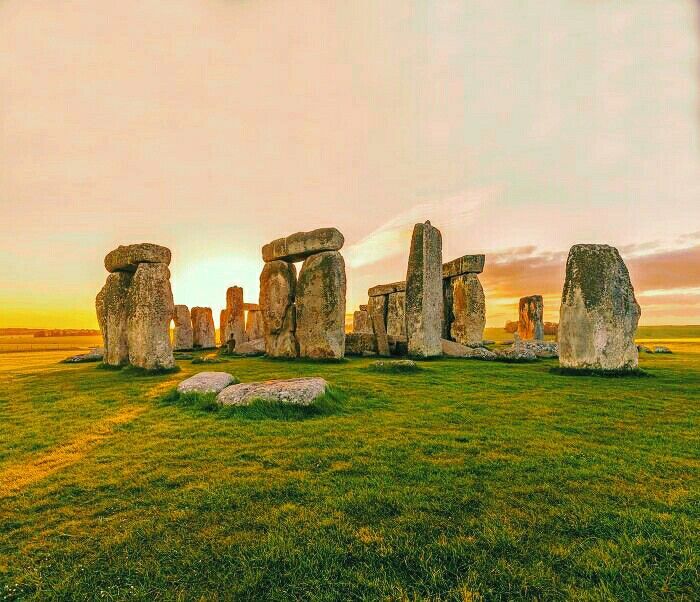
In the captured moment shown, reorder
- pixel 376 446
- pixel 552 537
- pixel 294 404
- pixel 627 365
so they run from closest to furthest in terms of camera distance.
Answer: pixel 552 537 < pixel 376 446 < pixel 294 404 < pixel 627 365

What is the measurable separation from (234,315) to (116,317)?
908 cm


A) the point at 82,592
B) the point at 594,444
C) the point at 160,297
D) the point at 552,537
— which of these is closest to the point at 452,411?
the point at 594,444

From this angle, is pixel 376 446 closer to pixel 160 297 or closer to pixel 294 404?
pixel 294 404

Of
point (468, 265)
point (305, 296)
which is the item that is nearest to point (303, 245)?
point (305, 296)

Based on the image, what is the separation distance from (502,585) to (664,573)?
1.01m

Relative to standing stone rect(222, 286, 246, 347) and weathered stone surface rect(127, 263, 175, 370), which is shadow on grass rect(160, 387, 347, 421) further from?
standing stone rect(222, 286, 246, 347)

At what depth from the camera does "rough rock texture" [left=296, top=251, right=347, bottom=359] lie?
1307 centimetres

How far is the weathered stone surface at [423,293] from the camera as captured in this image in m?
13.3

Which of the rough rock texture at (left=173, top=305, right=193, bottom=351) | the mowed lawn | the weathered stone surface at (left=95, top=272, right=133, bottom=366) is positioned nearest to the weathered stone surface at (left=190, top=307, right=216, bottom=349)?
the rough rock texture at (left=173, top=305, right=193, bottom=351)

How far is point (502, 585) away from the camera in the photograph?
6.95 feet

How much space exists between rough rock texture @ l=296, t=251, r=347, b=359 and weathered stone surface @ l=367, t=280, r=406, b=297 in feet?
27.8

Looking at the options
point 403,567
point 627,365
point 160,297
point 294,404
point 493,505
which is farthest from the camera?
point 160,297

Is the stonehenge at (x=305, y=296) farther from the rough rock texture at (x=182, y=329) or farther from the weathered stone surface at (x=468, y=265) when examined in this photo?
the rough rock texture at (x=182, y=329)

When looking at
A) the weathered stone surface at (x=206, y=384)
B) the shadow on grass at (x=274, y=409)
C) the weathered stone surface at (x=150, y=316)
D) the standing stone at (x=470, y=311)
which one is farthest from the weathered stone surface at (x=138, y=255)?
the standing stone at (x=470, y=311)
